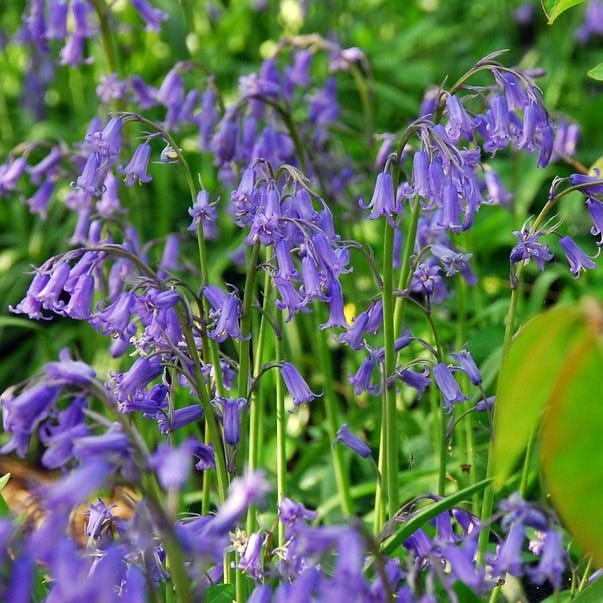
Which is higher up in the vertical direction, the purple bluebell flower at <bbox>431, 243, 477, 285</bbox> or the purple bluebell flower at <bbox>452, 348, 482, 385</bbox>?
the purple bluebell flower at <bbox>431, 243, 477, 285</bbox>

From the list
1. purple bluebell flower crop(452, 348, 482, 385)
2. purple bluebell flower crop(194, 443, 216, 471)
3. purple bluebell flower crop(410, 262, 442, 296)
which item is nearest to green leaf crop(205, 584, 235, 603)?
purple bluebell flower crop(194, 443, 216, 471)

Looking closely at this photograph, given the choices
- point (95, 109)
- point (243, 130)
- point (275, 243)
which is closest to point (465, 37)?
point (95, 109)

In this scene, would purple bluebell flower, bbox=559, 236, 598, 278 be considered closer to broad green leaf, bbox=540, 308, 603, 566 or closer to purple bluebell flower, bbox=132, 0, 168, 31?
broad green leaf, bbox=540, 308, 603, 566

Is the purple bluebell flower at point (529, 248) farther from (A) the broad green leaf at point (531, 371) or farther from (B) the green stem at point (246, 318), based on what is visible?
(A) the broad green leaf at point (531, 371)

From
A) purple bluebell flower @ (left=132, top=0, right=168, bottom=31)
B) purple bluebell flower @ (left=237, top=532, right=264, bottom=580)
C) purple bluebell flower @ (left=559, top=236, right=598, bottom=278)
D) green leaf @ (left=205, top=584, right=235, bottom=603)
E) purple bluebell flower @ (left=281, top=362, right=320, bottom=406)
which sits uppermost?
purple bluebell flower @ (left=132, top=0, right=168, bottom=31)

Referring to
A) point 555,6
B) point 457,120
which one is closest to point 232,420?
point 457,120

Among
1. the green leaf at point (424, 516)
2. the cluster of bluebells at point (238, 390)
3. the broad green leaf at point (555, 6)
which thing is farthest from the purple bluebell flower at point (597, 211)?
the green leaf at point (424, 516)
